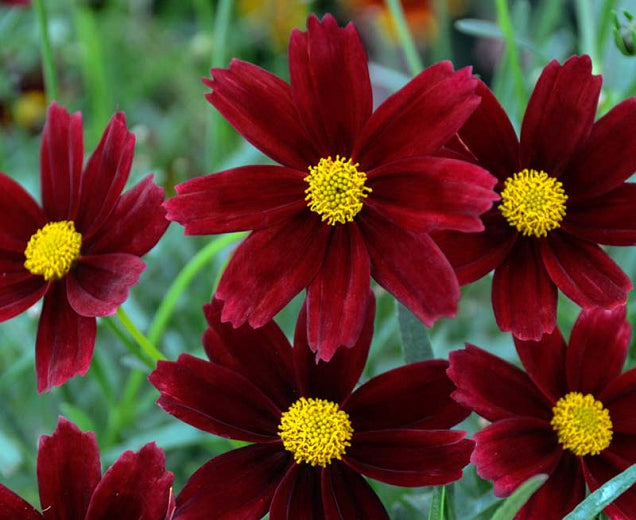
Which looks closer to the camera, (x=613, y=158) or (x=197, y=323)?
(x=613, y=158)

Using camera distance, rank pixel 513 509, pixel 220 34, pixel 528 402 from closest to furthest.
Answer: pixel 513 509, pixel 528 402, pixel 220 34

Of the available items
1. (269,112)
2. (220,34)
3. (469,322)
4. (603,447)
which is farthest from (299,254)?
(469,322)

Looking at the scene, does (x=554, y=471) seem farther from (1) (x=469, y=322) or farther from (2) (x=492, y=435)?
(1) (x=469, y=322)

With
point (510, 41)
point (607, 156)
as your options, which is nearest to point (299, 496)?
point (607, 156)

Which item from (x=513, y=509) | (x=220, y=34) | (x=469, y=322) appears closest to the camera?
(x=513, y=509)

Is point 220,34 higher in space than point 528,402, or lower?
higher

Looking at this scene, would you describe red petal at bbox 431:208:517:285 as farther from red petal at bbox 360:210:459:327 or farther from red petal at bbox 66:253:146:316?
red petal at bbox 66:253:146:316
